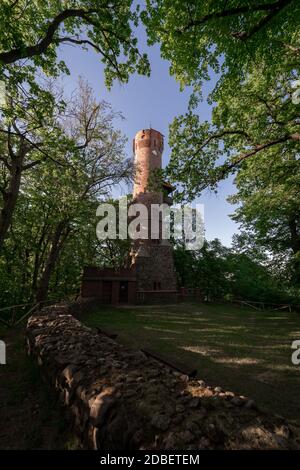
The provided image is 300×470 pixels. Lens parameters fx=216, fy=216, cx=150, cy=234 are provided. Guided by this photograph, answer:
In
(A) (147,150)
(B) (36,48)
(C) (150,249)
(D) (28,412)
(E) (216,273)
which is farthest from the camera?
(E) (216,273)

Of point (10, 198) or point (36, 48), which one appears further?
point (10, 198)

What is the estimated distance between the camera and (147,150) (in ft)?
88.7

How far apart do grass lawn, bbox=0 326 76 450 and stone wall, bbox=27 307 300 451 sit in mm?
309

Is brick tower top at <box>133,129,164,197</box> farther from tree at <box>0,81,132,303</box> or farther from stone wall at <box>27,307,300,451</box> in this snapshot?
stone wall at <box>27,307,300,451</box>

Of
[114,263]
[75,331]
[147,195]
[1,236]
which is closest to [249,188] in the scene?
[75,331]

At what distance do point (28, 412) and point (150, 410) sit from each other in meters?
3.13

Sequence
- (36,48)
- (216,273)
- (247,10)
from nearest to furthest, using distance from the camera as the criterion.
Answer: (247,10), (36,48), (216,273)

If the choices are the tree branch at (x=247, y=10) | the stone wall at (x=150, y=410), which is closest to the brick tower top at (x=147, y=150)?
the tree branch at (x=247, y=10)

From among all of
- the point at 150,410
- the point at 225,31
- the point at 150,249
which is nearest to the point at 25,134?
the point at 225,31

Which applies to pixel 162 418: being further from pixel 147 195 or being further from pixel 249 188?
pixel 147 195

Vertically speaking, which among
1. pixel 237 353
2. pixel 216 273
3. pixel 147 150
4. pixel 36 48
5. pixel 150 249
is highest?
pixel 147 150

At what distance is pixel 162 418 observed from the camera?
258cm

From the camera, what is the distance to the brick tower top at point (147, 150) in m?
26.6

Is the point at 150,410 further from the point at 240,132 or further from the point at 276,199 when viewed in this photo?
the point at 276,199
